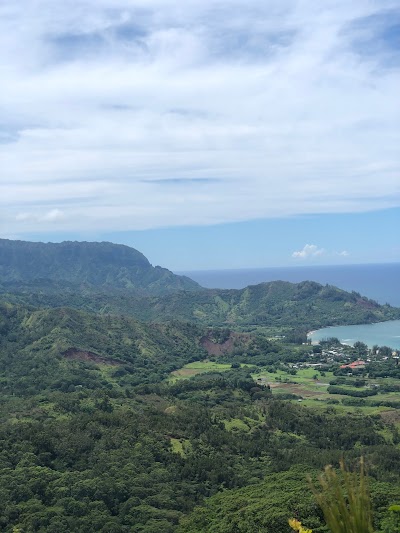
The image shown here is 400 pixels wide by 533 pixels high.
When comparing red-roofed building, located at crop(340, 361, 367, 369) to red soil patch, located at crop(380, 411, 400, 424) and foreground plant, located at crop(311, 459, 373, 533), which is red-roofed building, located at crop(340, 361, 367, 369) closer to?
red soil patch, located at crop(380, 411, 400, 424)

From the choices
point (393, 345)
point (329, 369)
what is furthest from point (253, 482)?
point (393, 345)

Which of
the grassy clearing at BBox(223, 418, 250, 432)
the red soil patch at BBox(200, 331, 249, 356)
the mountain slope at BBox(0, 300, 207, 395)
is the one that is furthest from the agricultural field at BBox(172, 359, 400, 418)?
the grassy clearing at BBox(223, 418, 250, 432)

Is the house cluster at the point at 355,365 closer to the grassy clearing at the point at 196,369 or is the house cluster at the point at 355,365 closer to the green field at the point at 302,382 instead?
the green field at the point at 302,382

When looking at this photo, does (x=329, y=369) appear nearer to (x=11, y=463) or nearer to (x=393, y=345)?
(x=393, y=345)

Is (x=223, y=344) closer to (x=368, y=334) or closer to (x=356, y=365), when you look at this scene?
(x=356, y=365)

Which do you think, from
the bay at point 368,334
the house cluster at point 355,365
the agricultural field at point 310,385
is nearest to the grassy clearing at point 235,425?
the agricultural field at point 310,385
